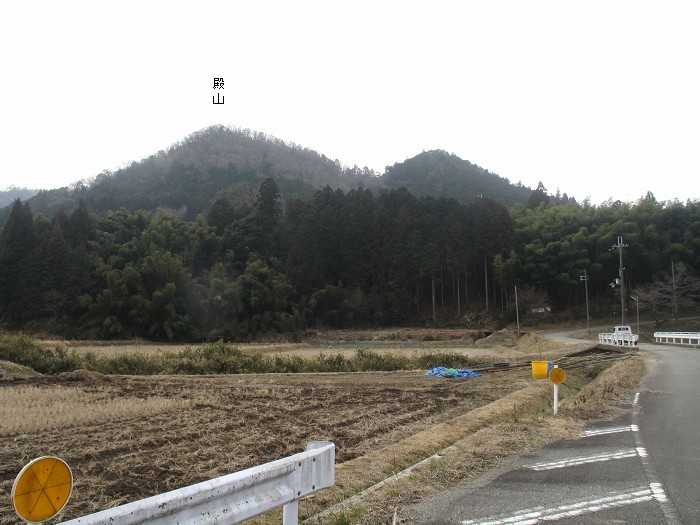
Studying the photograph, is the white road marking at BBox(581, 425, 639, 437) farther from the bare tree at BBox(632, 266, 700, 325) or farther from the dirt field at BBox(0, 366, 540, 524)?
the bare tree at BBox(632, 266, 700, 325)

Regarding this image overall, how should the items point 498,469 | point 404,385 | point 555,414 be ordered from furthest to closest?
point 404,385
point 555,414
point 498,469

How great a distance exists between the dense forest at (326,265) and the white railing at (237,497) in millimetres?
44717

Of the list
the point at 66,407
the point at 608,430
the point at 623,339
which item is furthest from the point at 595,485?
the point at 623,339

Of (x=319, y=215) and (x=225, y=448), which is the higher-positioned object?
(x=319, y=215)

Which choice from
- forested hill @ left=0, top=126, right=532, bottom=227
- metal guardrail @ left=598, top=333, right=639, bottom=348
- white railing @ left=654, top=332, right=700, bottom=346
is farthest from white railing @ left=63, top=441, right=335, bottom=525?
forested hill @ left=0, top=126, right=532, bottom=227

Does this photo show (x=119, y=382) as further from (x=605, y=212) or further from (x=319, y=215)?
(x=605, y=212)

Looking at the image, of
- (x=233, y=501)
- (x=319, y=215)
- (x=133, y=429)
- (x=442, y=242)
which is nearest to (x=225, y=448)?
(x=133, y=429)

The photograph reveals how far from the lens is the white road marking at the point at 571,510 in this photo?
3.98m

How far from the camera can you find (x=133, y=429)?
9430mm

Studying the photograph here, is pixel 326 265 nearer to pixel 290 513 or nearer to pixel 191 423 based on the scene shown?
pixel 191 423

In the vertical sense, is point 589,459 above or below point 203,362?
above

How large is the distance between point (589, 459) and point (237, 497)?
A: 183 inches

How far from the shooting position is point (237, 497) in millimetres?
2844

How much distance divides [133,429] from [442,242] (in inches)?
1833
